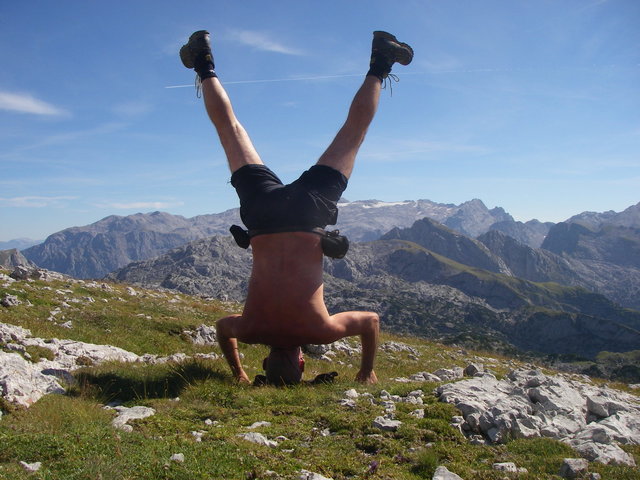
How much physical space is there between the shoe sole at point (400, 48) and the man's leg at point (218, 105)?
340 cm

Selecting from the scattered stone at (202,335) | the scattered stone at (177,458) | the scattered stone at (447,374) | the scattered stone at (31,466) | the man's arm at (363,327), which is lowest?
the scattered stone at (447,374)

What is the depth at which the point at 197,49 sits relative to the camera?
9258 mm

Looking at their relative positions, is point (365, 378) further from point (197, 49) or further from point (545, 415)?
point (197, 49)

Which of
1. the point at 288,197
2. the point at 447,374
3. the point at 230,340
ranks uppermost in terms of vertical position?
the point at 288,197

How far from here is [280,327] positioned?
734 cm

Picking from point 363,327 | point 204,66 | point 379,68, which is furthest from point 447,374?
point 204,66

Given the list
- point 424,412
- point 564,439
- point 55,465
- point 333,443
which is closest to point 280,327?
point 333,443

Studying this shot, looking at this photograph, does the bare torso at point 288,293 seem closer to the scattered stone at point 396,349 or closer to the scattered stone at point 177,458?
the scattered stone at point 177,458

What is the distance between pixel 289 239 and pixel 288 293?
885 mm

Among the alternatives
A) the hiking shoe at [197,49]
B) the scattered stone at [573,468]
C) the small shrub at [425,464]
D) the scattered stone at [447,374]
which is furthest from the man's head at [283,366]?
the hiking shoe at [197,49]

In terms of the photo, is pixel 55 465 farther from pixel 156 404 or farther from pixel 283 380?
pixel 283 380

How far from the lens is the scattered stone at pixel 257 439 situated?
563cm

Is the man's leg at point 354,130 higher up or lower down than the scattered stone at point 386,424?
higher up

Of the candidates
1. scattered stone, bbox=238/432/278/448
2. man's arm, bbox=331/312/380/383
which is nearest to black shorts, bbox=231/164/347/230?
man's arm, bbox=331/312/380/383
